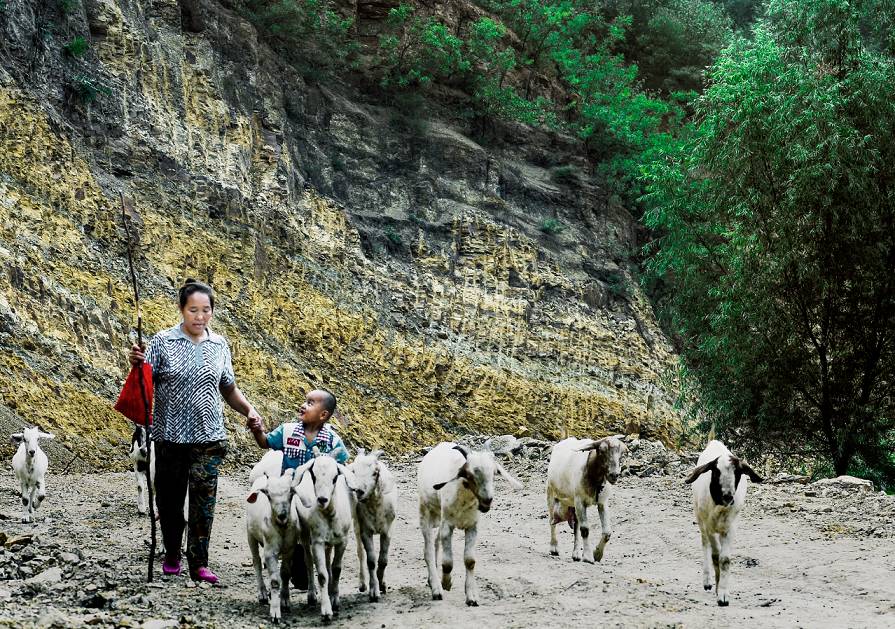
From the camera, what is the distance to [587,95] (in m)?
36.4

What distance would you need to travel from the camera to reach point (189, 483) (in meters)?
7.15

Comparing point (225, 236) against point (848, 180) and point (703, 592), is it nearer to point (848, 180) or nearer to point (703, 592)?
point (848, 180)

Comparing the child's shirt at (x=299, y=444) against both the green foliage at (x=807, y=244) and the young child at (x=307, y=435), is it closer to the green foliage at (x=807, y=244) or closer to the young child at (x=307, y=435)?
the young child at (x=307, y=435)

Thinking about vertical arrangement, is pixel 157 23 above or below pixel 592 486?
above

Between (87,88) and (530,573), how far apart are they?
19281 millimetres

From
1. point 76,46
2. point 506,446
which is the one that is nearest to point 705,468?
point 506,446

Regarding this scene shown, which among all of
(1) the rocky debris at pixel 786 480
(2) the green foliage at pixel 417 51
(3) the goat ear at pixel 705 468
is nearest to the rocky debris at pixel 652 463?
(1) the rocky debris at pixel 786 480

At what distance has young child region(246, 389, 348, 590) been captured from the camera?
23.2ft

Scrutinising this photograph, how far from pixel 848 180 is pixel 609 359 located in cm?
1319

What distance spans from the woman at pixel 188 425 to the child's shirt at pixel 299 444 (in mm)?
341

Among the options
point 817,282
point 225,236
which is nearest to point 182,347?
point 817,282

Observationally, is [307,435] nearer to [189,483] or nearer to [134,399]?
[189,483]

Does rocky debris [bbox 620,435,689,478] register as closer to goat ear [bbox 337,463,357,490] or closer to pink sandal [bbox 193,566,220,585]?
goat ear [bbox 337,463,357,490]

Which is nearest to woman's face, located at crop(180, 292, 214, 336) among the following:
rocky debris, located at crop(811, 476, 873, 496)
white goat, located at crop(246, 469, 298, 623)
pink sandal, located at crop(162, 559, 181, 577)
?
white goat, located at crop(246, 469, 298, 623)
